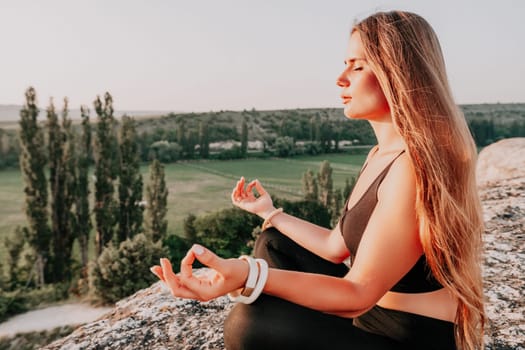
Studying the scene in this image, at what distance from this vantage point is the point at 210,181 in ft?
178

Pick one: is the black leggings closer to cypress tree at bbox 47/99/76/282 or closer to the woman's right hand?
the woman's right hand

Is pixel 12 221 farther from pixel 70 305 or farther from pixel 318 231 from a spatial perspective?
pixel 318 231

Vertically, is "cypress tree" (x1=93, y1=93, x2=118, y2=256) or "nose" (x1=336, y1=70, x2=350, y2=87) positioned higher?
"nose" (x1=336, y1=70, x2=350, y2=87)

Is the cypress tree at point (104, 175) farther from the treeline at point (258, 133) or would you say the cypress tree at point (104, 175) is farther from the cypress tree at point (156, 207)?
the treeline at point (258, 133)

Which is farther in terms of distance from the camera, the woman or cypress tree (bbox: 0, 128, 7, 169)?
cypress tree (bbox: 0, 128, 7, 169)

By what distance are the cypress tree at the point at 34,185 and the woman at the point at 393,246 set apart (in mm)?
23159

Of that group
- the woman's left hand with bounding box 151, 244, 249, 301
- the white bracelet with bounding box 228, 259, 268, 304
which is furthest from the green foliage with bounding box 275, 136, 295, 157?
the woman's left hand with bounding box 151, 244, 249, 301

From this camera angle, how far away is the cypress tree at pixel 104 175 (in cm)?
2433

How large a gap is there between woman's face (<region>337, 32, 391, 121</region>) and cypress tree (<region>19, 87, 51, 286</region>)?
23.1 metres

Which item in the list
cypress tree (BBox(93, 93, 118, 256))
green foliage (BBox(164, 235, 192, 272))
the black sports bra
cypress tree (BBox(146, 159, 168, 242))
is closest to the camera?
the black sports bra

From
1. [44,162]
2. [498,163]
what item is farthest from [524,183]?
[44,162]

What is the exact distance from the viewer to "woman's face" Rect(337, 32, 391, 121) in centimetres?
186

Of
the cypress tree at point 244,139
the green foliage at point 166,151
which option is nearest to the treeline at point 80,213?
the green foliage at point 166,151

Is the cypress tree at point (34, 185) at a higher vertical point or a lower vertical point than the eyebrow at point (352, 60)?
lower
